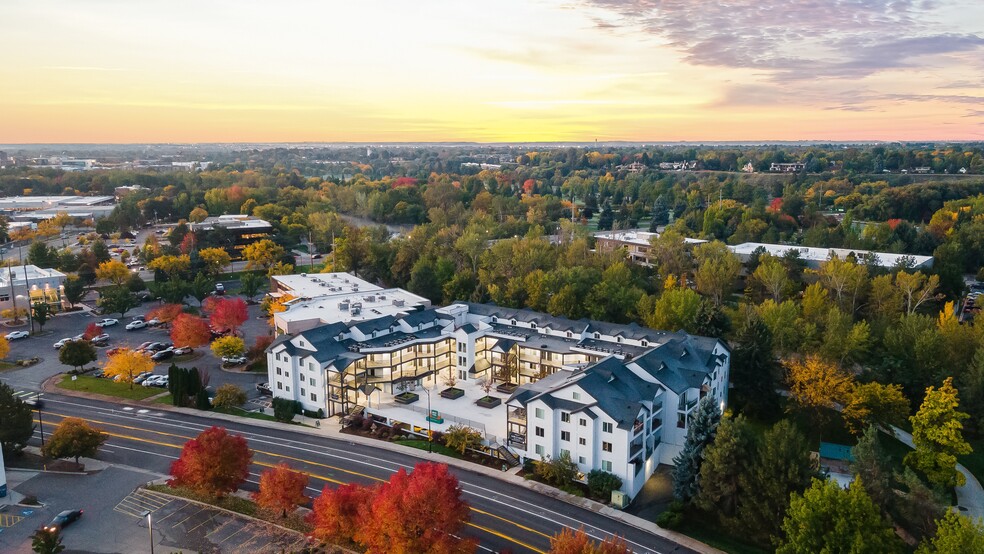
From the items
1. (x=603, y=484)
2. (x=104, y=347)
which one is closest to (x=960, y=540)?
(x=603, y=484)

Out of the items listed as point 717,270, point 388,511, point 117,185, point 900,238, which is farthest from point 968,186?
point 117,185

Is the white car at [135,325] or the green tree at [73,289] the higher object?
the green tree at [73,289]

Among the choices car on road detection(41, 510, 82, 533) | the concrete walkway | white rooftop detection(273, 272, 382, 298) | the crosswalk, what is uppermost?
white rooftop detection(273, 272, 382, 298)

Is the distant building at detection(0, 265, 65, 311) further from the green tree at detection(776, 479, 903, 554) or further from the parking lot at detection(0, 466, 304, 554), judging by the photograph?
the green tree at detection(776, 479, 903, 554)

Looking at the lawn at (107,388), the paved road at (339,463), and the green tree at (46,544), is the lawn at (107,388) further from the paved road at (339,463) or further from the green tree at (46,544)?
the green tree at (46,544)

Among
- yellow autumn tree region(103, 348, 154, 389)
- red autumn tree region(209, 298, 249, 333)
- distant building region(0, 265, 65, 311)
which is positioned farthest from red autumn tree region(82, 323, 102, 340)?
distant building region(0, 265, 65, 311)

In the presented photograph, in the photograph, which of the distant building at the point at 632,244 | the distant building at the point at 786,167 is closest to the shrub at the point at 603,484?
the distant building at the point at 632,244

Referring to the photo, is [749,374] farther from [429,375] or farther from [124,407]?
[124,407]

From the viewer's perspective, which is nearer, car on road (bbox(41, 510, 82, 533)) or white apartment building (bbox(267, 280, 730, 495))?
car on road (bbox(41, 510, 82, 533))
